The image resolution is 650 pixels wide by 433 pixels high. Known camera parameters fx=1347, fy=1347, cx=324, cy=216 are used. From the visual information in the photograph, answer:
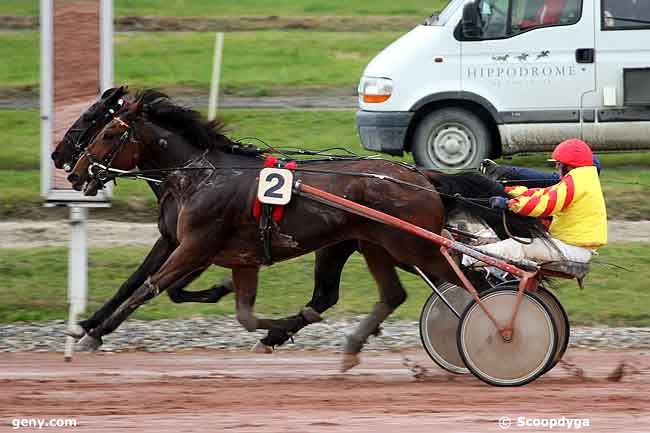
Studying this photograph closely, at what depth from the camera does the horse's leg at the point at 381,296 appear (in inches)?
351

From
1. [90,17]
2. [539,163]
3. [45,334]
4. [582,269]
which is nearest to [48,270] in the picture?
[45,334]

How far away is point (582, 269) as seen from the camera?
8.36 m

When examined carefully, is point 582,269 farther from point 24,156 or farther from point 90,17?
point 24,156

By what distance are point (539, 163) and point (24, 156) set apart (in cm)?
631

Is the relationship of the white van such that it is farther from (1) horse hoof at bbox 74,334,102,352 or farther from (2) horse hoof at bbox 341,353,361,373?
(1) horse hoof at bbox 74,334,102,352

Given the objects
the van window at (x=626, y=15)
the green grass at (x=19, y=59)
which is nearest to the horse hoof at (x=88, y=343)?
the van window at (x=626, y=15)

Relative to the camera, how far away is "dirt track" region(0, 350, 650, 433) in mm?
7270

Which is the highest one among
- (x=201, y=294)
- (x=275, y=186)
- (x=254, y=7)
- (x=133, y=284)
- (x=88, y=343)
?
(x=254, y=7)

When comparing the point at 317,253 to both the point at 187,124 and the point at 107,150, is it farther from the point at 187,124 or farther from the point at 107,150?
the point at 107,150

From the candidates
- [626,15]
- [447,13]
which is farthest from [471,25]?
[626,15]

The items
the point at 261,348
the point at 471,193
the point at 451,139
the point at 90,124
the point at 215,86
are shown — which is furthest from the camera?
the point at 215,86

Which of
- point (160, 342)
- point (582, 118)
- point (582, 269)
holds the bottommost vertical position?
point (160, 342)

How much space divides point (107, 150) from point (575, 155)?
3.10 meters

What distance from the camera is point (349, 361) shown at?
29.1ft
